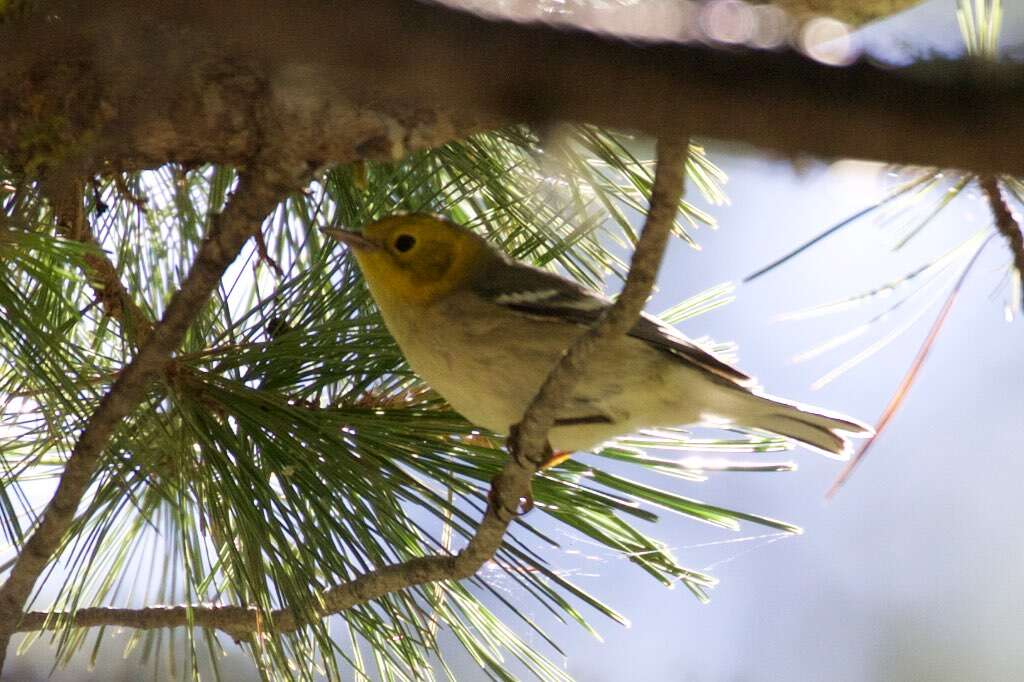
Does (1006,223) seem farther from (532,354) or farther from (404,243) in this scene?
(404,243)

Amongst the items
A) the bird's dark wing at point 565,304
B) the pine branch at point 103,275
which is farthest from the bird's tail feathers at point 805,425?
the pine branch at point 103,275

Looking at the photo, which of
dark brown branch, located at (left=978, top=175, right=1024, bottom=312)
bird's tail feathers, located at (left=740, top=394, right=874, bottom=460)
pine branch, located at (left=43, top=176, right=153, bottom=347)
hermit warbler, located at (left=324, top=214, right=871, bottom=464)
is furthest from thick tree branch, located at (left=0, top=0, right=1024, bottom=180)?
bird's tail feathers, located at (left=740, top=394, right=874, bottom=460)

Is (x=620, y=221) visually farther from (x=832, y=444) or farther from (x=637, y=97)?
(x=637, y=97)

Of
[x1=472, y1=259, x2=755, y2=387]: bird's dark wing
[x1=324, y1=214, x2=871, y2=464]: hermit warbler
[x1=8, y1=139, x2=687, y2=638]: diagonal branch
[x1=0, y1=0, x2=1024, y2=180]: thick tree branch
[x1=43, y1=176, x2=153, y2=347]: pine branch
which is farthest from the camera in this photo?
[x1=472, y1=259, x2=755, y2=387]: bird's dark wing

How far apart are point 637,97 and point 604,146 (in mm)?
1710

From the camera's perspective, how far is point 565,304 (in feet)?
8.80

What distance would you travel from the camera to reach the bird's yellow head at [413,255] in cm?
262

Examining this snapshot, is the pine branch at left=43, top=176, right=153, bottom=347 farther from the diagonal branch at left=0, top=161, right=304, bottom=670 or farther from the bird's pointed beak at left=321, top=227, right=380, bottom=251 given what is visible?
the bird's pointed beak at left=321, top=227, right=380, bottom=251

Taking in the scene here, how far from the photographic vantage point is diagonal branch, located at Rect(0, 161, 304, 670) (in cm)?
201

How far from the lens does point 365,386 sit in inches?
102

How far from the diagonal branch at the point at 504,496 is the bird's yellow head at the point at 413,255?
0.68 m

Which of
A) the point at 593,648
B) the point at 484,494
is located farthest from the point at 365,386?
the point at 593,648

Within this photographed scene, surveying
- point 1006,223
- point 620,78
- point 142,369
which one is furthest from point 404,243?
point 620,78

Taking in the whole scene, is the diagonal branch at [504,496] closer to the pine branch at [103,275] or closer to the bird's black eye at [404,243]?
the pine branch at [103,275]
